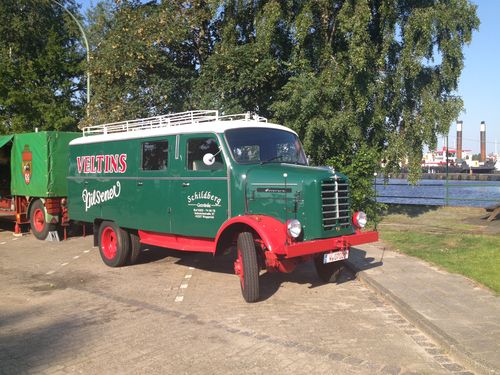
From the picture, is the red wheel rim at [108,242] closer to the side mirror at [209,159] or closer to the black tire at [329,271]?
the side mirror at [209,159]

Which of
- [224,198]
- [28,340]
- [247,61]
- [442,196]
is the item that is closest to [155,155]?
[224,198]

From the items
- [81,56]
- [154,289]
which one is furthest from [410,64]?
[81,56]

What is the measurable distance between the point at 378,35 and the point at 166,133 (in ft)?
33.6

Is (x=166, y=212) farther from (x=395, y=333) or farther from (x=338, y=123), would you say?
(x=338, y=123)

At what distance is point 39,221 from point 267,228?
354 inches

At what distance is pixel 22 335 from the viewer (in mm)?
5652

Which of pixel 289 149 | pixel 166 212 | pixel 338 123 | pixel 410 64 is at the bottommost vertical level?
pixel 166 212

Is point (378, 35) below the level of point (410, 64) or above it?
above

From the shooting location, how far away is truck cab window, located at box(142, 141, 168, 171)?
8.55 m

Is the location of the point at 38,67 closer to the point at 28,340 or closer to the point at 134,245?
the point at 134,245

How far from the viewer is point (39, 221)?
13.5 meters

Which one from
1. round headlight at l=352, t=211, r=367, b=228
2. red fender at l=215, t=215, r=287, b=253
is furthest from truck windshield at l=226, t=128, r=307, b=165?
round headlight at l=352, t=211, r=367, b=228

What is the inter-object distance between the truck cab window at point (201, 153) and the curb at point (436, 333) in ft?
9.87

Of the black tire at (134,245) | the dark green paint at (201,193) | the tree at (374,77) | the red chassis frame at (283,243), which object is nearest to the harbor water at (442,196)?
the tree at (374,77)
